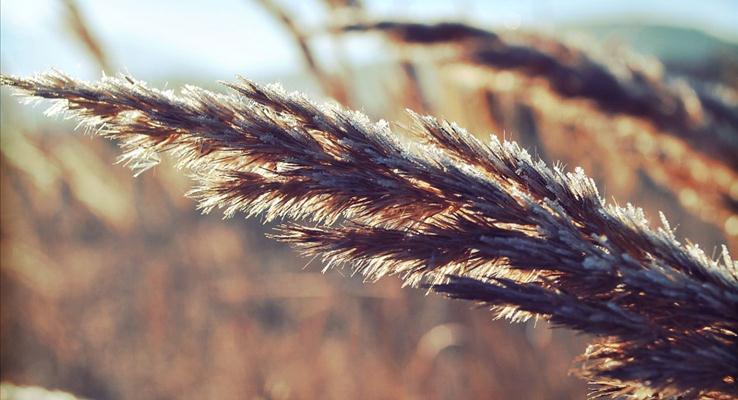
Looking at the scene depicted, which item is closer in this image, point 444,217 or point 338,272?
point 444,217

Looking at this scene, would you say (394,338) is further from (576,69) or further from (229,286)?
(576,69)

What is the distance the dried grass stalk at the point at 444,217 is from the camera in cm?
81

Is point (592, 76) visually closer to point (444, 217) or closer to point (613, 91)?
point (613, 91)

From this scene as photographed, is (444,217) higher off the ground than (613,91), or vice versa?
(613,91)

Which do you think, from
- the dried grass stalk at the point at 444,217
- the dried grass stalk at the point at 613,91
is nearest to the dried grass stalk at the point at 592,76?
the dried grass stalk at the point at 613,91

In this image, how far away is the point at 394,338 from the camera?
3.24 metres

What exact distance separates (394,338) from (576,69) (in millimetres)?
1552

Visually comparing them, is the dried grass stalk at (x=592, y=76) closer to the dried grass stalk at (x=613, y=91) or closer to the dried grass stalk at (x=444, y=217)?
the dried grass stalk at (x=613, y=91)

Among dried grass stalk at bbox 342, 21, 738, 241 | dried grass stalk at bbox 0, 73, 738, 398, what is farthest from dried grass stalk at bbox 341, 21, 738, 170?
dried grass stalk at bbox 0, 73, 738, 398

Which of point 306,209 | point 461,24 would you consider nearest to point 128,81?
point 306,209

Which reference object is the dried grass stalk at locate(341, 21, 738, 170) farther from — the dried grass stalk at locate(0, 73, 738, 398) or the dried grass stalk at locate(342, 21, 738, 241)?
the dried grass stalk at locate(0, 73, 738, 398)

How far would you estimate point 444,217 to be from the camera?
89 centimetres

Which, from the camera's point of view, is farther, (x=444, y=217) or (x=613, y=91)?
(x=613, y=91)

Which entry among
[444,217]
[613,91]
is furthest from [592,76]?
[444,217]
